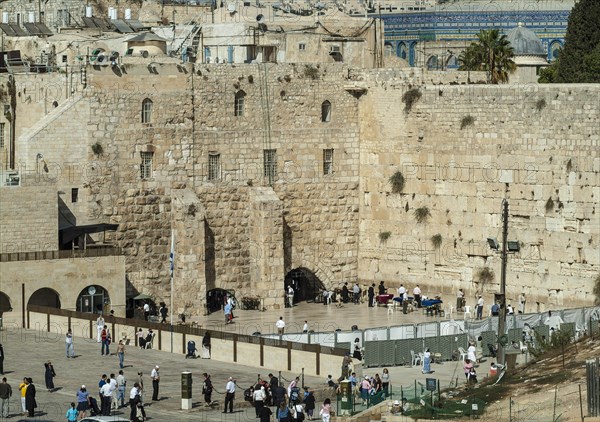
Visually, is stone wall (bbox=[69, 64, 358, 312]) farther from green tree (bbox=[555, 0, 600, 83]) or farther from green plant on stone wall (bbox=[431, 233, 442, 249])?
green tree (bbox=[555, 0, 600, 83])

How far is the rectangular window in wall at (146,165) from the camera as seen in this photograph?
57.5 metres

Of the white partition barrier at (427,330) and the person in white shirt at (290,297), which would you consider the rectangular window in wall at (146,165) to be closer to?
the person in white shirt at (290,297)

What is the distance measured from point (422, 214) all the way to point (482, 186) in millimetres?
2405

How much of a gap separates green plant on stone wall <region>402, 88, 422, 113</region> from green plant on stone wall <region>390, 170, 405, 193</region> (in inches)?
72.6

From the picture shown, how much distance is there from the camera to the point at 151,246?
57531 millimetres

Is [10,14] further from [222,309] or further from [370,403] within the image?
[370,403]

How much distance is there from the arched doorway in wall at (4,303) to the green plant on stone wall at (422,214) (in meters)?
12.5

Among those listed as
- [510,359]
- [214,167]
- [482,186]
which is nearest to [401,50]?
[214,167]

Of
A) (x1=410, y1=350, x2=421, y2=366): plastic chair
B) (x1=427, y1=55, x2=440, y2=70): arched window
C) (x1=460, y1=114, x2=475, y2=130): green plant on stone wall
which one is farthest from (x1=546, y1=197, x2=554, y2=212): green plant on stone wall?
(x1=427, y1=55, x2=440, y2=70): arched window

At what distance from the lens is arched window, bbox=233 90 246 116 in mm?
59031

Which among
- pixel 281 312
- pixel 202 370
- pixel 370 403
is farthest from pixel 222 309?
pixel 370 403

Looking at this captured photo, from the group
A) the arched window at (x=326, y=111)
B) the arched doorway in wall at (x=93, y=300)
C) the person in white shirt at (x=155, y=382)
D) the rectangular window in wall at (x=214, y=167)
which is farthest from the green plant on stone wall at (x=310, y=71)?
the person in white shirt at (x=155, y=382)

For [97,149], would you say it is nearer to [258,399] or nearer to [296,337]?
[296,337]

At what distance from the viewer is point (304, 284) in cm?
6128
